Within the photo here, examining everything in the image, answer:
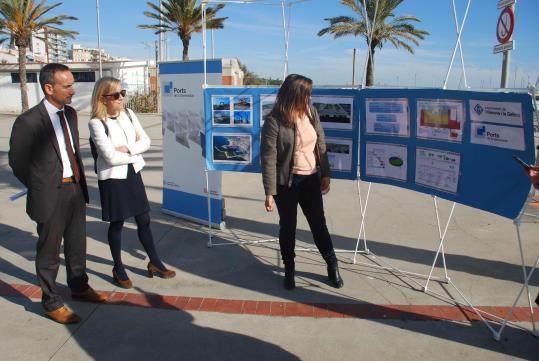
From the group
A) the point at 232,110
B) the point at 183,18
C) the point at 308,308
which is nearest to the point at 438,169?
the point at 308,308

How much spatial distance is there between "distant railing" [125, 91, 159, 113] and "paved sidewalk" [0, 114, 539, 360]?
24.2 meters

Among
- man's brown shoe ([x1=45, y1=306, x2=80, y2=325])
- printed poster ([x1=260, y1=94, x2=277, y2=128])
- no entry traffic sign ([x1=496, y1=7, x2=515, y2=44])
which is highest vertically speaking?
no entry traffic sign ([x1=496, y1=7, x2=515, y2=44])

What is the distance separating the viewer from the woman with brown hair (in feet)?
11.7

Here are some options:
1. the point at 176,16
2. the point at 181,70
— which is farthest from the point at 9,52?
the point at 181,70

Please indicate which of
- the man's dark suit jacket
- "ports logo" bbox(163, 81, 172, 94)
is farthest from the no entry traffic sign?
the man's dark suit jacket

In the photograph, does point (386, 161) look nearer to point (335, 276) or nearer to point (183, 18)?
point (335, 276)

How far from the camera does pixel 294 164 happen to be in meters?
3.68

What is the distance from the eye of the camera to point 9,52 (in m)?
55.4

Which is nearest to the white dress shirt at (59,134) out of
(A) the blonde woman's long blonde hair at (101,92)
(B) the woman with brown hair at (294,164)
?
(A) the blonde woman's long blonde hair at (101,92)

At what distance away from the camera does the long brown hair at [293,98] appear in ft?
11.6

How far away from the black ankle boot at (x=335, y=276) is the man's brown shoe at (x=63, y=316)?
2090 mm

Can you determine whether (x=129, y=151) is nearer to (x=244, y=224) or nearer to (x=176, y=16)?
(x=244, y=224)

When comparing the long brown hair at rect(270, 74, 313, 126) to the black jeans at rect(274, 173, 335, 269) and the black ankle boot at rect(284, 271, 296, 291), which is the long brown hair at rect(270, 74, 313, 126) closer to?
the black jeans at rect(274, 173, 335, 269)

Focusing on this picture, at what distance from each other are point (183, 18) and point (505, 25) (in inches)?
792
